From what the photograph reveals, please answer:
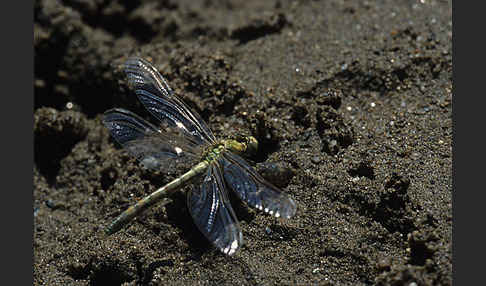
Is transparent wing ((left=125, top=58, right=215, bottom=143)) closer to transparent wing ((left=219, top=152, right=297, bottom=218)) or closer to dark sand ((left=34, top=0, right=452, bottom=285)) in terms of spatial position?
dark sand ((left=34, top=0, right=452, bottom=285))

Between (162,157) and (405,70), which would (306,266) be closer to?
(162,157)

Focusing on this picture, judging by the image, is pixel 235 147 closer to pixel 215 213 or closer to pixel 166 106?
pixel 215 213

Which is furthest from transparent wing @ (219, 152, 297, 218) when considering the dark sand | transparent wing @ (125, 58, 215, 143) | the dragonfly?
transparent wing @ (125, 58, 215, 143)

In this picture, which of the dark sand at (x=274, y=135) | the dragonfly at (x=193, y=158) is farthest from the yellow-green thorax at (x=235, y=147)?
the dark sand at (x=274, y=135)

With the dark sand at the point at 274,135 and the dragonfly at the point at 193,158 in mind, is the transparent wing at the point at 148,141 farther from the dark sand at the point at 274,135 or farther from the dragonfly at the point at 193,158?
the dark sand at the point at 274,135

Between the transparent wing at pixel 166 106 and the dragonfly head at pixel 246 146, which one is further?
the transparent wing at pixel 166 106

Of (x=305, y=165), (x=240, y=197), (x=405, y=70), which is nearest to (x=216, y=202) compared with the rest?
(x=240, y=197)
